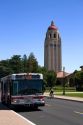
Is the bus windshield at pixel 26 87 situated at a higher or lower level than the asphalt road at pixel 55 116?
higher

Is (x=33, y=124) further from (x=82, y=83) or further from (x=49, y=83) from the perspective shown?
(x=49, y=83)

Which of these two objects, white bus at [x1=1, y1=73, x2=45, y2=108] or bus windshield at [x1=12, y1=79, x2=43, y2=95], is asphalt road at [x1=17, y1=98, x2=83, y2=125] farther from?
bus windshield at [x1=12, y1=79, x2=43, y2=95]

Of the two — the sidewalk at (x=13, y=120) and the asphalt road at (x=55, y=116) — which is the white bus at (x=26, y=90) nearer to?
the asphalt road at (x=55, y=116)

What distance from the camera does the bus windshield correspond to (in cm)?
3039

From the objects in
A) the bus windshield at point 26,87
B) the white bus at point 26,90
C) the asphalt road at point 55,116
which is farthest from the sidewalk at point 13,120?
the bus windshield at point 26,87

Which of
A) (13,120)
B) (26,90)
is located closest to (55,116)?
(13,120)

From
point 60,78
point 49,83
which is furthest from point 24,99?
point 60,78

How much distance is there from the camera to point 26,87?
30.4 m

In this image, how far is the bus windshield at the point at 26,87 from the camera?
3039 centimetres

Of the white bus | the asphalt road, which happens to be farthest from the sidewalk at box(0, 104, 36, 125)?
the white bus

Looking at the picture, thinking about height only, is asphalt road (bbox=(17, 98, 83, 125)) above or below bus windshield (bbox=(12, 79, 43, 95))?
below

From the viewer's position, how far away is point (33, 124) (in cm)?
1964

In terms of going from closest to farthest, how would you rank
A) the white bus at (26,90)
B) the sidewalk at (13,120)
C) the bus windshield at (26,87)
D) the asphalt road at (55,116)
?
the sidewalk at (13,120), the asphalt road at (55,116), the white bus at (26,90), the bus windshield at (26,87)

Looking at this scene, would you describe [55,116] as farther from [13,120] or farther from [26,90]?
[26,90]
